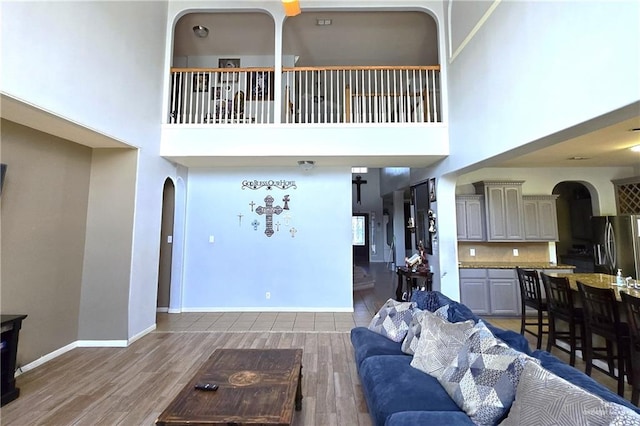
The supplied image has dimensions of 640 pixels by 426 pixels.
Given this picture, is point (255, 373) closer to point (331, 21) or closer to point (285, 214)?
point (285, 214)

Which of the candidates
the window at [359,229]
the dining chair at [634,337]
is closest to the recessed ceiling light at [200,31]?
the dining chair at [634,337]

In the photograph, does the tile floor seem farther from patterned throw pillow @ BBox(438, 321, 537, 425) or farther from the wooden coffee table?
patterned throw pillow @ BBox(438, 321, 537, 425)

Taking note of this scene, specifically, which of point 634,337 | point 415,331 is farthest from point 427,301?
point 634,337

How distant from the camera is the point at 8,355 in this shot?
2.49 m

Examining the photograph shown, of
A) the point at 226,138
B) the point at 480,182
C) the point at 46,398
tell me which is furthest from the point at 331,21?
the point at 46,398

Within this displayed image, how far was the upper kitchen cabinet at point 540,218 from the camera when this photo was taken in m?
5.08

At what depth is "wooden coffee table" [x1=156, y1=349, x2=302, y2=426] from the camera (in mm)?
1526

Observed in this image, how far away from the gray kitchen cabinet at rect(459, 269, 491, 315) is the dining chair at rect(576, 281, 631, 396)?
5.99ft

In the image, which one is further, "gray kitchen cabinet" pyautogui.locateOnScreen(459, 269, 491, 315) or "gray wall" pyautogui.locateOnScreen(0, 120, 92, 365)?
"gray kitchen cabinet" pyautogui.locateOnScreen(459, 269, 491, 315)

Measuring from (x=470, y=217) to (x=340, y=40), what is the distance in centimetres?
432

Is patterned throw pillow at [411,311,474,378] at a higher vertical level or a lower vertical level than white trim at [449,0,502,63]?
lower

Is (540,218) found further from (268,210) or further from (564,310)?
(268,210)

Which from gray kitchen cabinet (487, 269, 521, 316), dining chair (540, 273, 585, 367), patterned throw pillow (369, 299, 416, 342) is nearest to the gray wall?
patterned throw pillow (369, 299, 416, 342)

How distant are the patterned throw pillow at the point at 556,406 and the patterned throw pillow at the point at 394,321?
1.30 m
